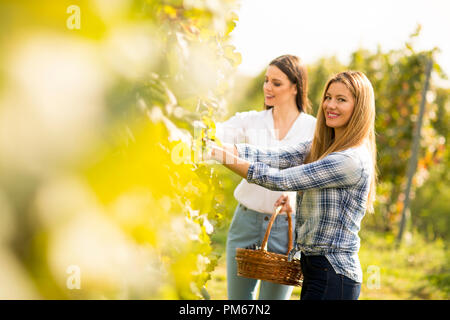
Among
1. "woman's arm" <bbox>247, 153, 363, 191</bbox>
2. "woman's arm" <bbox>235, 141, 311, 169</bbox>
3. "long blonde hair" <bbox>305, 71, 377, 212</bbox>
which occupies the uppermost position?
"long blonde hair" <bbox>305, 71, 377, 212</bbox>

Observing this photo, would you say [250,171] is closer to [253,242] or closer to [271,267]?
[271,267]

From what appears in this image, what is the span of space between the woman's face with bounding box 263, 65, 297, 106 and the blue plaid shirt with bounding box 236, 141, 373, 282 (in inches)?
36.6

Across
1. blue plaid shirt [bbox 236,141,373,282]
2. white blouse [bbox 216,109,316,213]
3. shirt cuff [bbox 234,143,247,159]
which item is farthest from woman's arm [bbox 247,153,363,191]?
white blouse [bbox 216,109,316,213]

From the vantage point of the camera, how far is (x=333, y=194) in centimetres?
206

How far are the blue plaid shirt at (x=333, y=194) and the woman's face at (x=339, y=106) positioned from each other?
0.50ft

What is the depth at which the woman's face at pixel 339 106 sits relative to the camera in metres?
2.13

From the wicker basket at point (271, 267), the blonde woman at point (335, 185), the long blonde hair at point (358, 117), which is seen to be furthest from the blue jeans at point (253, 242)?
the long blonde hair at point (358, 117)

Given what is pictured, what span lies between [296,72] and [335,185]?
108cm

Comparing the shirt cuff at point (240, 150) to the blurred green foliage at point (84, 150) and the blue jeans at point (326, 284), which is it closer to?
the blue jeans at point (326, 284)

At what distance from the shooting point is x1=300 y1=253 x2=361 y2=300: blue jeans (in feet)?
6.59

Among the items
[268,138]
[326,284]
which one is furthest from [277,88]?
[326,284]

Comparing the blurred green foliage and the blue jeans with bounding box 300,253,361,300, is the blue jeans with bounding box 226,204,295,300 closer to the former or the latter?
the blue jeans with bounding box 300,253,361,300
